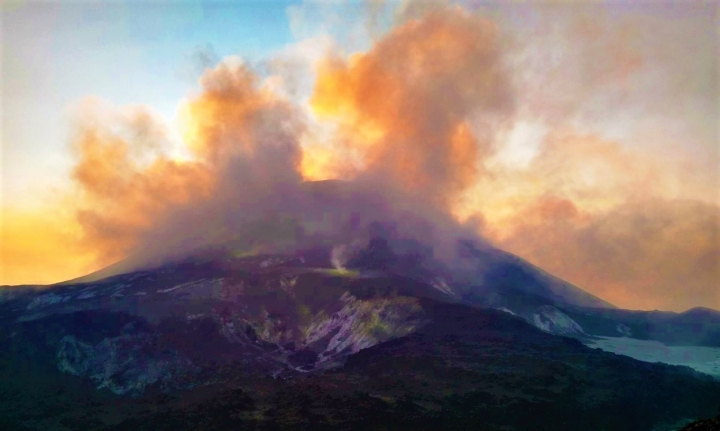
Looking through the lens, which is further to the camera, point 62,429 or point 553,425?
point 62,429

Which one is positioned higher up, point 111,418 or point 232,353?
point 232,353

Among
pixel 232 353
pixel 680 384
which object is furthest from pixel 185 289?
pixel 680 384

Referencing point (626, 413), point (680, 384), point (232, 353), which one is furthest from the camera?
point (232, 353)

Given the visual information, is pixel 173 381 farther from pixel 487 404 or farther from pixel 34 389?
pixel 487 404

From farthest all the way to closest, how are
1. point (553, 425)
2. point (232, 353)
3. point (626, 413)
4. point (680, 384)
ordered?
point (232, 353) → point (680, 384) → point (626, 413) → point (553, 425)

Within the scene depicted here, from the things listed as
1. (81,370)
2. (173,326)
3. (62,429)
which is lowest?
(62,429)

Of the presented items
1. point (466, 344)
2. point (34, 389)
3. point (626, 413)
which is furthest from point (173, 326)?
point (626, 413)
